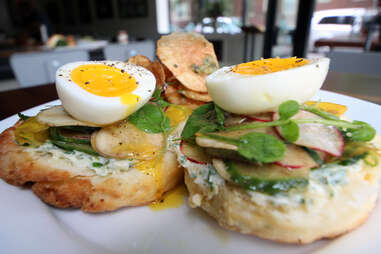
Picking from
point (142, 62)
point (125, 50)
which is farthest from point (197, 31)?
point (142, 62)

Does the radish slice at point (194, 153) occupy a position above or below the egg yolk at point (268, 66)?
below

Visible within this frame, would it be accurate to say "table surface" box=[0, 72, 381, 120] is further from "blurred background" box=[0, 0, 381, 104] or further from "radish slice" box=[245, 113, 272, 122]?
"radish slice" box=[245, 113, 272, 122]

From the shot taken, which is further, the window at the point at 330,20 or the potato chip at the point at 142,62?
the window at the point at 330,20

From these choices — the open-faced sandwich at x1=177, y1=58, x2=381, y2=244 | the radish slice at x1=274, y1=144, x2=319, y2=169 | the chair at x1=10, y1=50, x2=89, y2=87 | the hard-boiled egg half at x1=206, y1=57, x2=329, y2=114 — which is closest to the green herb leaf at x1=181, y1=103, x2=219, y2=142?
the open-faced sandwich at x1=177, y1=58, x2=381, y2=244

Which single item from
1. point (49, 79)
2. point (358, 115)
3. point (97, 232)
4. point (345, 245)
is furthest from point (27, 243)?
point (49, 79)

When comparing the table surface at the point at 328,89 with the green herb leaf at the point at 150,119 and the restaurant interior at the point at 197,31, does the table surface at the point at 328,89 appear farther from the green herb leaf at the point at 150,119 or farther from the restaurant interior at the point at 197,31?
the green herb leaf at the point at 150,119

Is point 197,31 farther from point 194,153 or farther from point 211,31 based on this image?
point 194,153

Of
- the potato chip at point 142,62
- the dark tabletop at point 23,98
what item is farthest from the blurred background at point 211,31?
the dark tabletop at point 23,98
